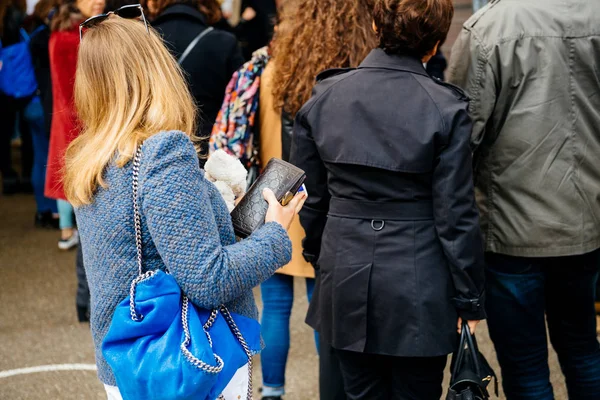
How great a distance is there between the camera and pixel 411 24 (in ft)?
8.50

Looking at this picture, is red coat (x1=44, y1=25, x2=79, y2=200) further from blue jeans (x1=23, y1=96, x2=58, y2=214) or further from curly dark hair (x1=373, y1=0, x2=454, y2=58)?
curly dark hair (x1=373, y1=0, x2=454, y2=58)

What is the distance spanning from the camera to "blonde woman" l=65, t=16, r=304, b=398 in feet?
6.42

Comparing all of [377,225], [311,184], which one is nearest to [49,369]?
[311,184]

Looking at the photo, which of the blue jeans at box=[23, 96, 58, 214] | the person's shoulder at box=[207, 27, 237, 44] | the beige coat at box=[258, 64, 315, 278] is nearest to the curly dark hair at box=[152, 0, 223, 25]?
the person's shoulder at box=[207, 27, 237, 44]

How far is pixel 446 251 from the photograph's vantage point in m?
2.60

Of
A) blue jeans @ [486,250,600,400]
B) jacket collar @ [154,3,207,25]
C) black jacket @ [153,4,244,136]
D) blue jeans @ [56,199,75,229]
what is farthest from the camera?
blue jeans @ [56,199,75,229]

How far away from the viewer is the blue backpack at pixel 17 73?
6.67 metres

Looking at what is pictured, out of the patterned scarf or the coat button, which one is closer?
the coat button

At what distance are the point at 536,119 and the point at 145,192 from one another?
1549 millimetres

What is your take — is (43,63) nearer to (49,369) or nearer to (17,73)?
(17,73)

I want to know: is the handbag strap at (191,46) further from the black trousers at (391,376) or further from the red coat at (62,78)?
the black trousers at (391,376)

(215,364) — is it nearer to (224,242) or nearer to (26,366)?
(224,242)

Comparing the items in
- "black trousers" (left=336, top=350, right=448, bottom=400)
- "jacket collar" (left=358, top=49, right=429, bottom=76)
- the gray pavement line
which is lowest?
the gray pavement line

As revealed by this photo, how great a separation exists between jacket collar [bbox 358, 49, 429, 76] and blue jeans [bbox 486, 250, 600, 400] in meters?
0.82
